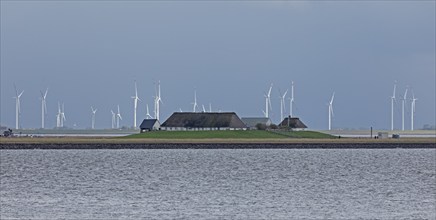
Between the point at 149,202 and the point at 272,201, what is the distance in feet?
22.4

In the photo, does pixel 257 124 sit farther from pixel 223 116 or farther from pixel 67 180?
pixel 67 180

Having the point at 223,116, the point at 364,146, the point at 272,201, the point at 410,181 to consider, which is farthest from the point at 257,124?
the point at 272,201

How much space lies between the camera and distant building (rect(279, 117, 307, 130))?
622 feet

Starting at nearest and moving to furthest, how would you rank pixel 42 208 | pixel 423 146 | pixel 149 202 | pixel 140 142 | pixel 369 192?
1. pixel 42 208
2. pixel 149 202
3. pixel 369 192
4. pixel 140 142
5. pixel 423 146

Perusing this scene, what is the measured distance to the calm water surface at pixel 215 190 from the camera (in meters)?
48.0

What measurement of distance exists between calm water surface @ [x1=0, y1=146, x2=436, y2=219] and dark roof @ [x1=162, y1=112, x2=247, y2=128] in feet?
257

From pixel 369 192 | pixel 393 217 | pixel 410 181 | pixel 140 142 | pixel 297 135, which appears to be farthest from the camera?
pixel 297 135

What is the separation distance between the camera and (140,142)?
149 metres

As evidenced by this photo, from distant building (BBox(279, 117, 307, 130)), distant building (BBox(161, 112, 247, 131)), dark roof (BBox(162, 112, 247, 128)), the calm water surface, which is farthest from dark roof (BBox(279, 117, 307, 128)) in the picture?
the calm water surface

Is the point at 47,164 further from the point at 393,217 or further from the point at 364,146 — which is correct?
the point at 364,146

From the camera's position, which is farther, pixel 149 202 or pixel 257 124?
pixel 257 124

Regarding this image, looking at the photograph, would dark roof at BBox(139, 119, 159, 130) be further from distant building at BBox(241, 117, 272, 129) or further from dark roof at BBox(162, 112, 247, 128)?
distant building at BBox(241, 117, 272, 129)

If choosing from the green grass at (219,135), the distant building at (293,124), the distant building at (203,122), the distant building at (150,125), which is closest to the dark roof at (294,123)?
the distant building at (293,124)

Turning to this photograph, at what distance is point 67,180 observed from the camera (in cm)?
7150
